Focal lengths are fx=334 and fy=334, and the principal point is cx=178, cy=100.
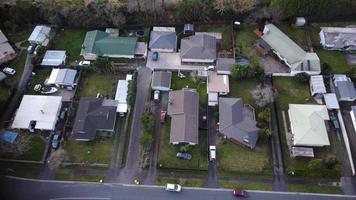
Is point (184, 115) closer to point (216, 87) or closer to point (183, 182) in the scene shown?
point (216, 87)

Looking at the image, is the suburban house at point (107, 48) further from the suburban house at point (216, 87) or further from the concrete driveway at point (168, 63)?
the suburban house at point (216, 87)

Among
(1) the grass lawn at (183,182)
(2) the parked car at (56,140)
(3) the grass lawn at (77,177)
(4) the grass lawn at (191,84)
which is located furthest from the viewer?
(4) the grass lawn at (191,84)

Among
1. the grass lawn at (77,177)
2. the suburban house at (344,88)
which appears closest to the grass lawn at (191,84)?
the grass lawn at (77,177)

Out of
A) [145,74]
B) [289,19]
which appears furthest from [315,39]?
[145,74]

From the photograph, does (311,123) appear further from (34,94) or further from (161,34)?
(34,94)

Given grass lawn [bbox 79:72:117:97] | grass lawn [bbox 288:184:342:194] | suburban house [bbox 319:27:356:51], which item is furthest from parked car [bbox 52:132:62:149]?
suburban house [bbox 319:27:356:51]
